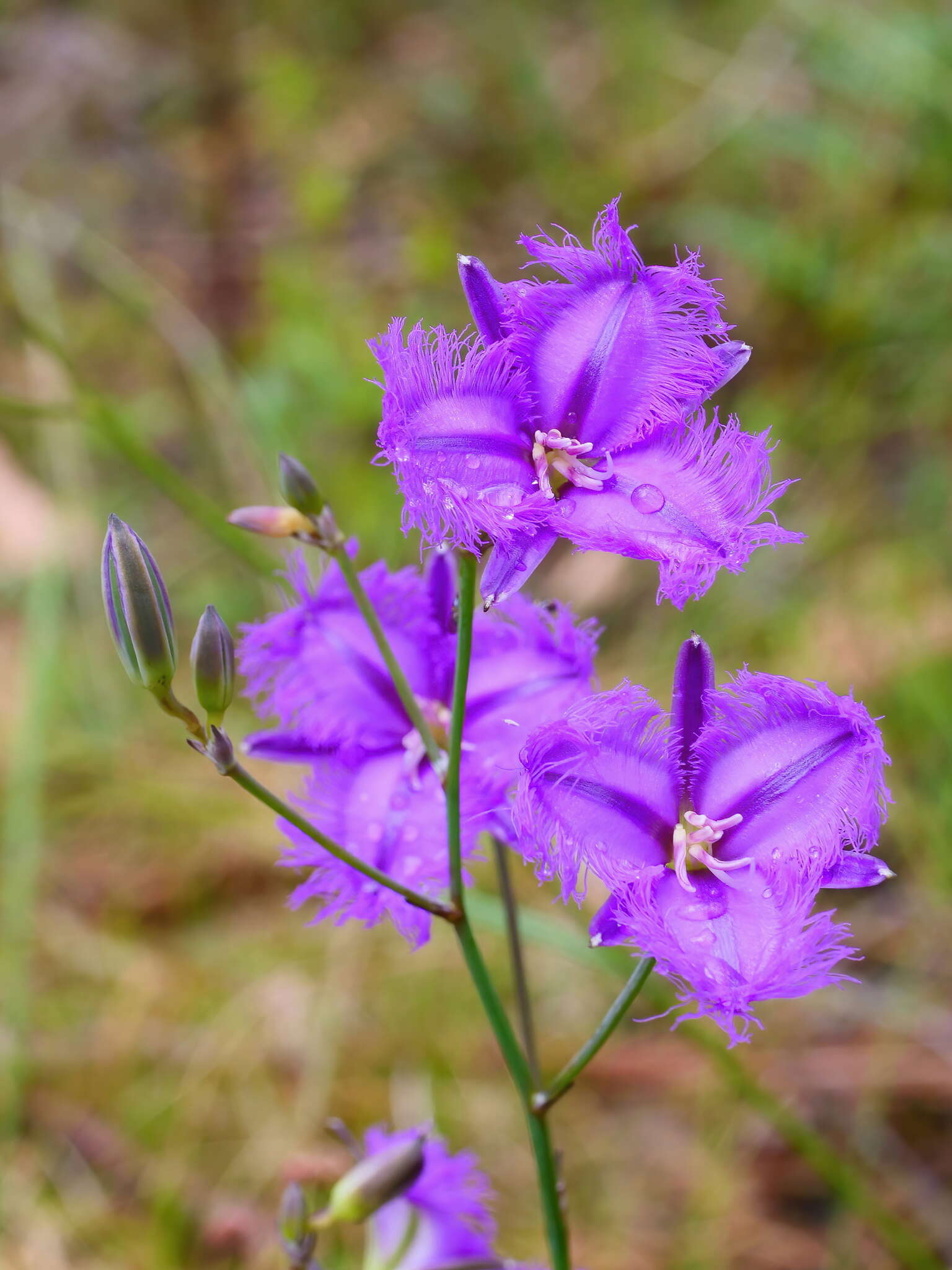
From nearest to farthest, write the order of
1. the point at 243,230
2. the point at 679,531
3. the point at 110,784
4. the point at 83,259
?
the point at 679,531 → the point at 110,784 → the point at 83,259 → the point at 243,230

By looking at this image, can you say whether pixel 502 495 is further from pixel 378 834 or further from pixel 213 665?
pixel 378 834

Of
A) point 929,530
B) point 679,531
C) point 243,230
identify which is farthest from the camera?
point 243,230

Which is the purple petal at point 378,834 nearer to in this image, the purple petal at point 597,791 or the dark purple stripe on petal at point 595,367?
the purple petal at point 597,791

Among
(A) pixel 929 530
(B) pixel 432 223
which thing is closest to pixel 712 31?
(B) pixel 432 223

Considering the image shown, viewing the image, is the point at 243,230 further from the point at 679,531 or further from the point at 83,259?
the point at 679,531

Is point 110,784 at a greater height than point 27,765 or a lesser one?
lesser

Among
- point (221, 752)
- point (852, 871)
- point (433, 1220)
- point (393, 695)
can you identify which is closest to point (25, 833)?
point (433, 1220)

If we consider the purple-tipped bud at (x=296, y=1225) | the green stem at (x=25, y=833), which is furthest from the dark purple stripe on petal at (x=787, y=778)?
the green stem at (x=25, y=833)
